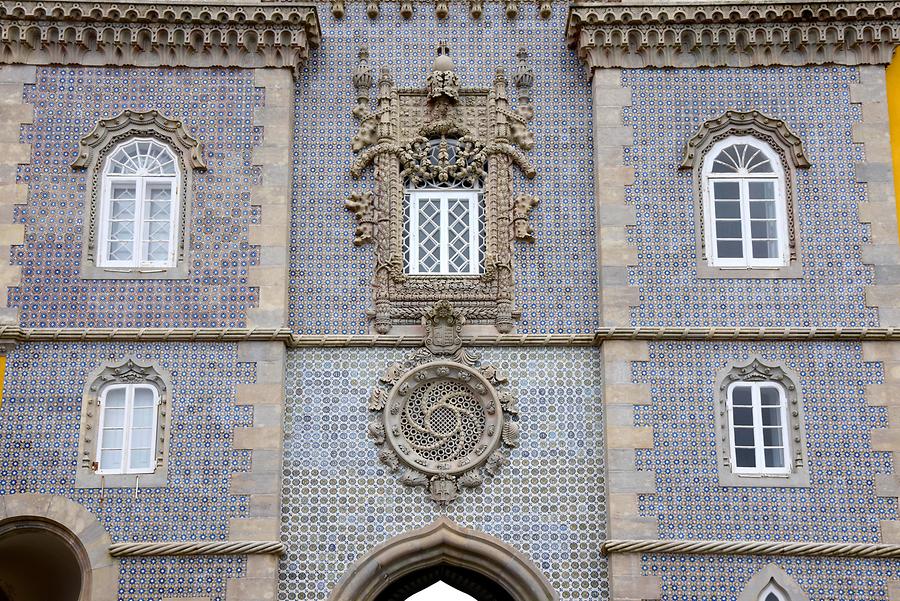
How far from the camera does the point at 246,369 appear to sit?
19.9 m

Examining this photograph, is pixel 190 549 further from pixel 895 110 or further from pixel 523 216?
pixel 895 110

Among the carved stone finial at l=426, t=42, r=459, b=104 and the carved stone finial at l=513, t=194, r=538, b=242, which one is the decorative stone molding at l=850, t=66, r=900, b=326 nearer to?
the carved stone finial at l=513, t=194, r=538, b=242

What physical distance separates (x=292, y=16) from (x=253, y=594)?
26.8 feet

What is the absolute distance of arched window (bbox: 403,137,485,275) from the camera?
2091cm

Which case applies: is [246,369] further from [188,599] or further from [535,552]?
[535,552]

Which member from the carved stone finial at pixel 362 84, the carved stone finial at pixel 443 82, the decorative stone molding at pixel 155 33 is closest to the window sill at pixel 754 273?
the carved stone finial at pixel 443 82

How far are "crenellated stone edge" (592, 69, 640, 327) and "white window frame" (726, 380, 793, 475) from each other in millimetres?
1826

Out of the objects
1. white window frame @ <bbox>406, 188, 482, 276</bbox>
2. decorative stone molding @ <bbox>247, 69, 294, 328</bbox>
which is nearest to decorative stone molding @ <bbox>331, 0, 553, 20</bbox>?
decorative stone molding @ <bbox>247, 69, 294, 328</bbox>

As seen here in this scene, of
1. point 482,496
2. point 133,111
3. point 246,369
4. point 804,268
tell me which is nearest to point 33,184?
point 133,111

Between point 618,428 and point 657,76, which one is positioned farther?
point 657,76

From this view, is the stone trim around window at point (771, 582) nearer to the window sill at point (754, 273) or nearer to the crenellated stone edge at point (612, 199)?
the crenellated stone edge at point (612, 199)

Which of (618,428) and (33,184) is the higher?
(33,184)

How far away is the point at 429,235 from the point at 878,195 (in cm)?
633

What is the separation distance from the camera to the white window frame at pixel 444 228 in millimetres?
20875
